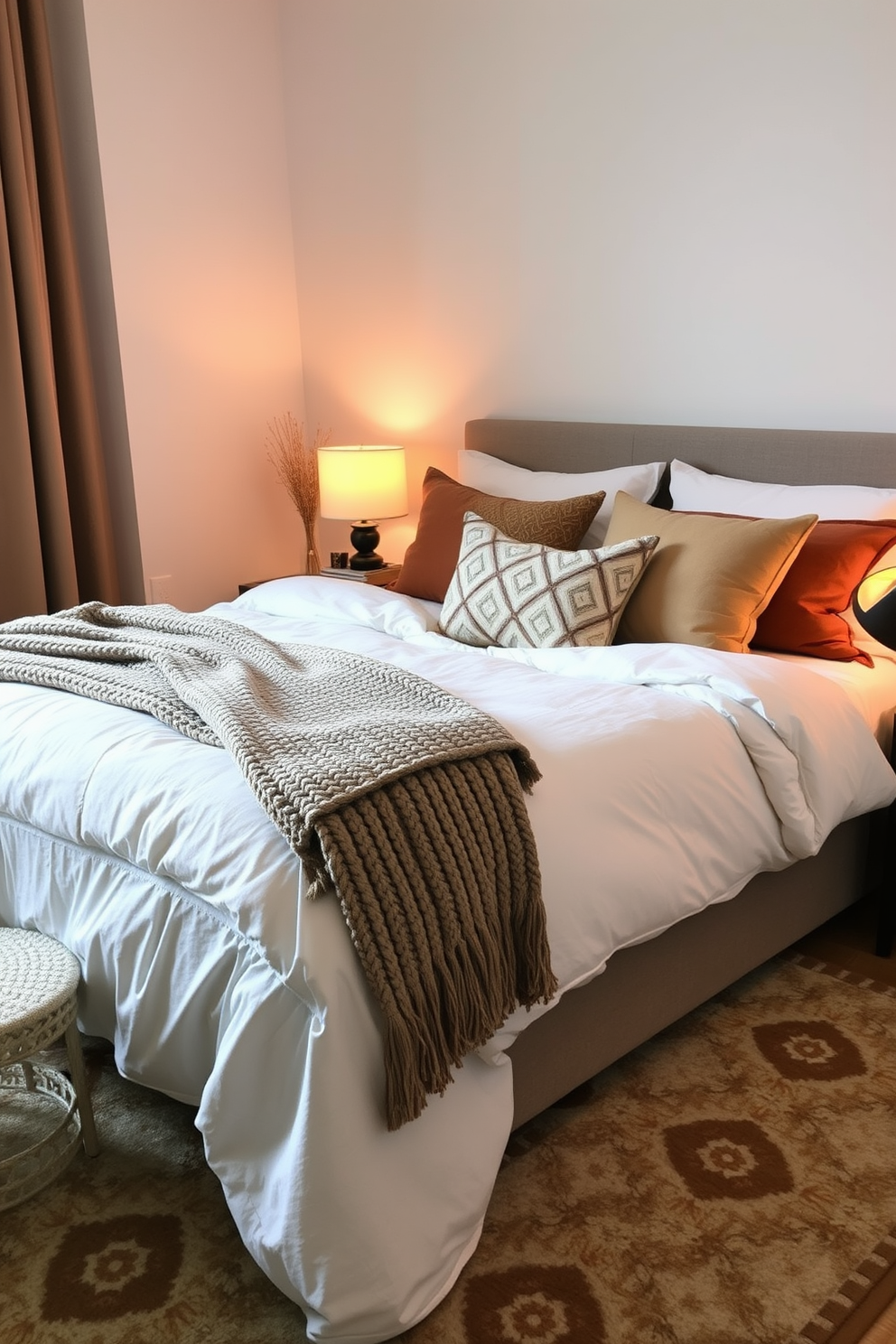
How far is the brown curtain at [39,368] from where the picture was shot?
3.57m

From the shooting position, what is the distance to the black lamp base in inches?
160

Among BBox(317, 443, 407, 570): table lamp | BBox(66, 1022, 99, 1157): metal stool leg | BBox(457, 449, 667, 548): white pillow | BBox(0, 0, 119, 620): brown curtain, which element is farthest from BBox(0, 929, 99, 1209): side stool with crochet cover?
BBox(317, 443, 407, 570): table lamp

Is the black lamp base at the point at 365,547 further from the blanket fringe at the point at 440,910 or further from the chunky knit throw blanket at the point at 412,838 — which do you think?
the blanket fringe at the point at 440,910

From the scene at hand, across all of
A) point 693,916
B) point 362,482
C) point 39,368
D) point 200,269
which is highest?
point 200,269

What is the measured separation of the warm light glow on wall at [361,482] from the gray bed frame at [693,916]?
0.48 metres

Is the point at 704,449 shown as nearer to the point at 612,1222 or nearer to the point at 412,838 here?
the point at 412,838

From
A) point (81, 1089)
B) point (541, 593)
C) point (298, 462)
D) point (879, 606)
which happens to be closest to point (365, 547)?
point (298, 462)

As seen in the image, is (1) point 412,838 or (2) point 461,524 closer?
(1) point 412,838

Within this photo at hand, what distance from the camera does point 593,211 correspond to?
344 cm

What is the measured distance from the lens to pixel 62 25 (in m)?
3.71

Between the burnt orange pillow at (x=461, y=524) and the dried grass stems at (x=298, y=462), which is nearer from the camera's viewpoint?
the burnt orange pillow at (x=461, y=524)

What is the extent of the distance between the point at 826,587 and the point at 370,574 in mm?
1739

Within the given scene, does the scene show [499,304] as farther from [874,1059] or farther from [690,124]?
[874,1059]

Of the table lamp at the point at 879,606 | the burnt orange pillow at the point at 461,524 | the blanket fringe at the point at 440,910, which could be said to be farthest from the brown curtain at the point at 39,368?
the table lamp at the point at 879,606
